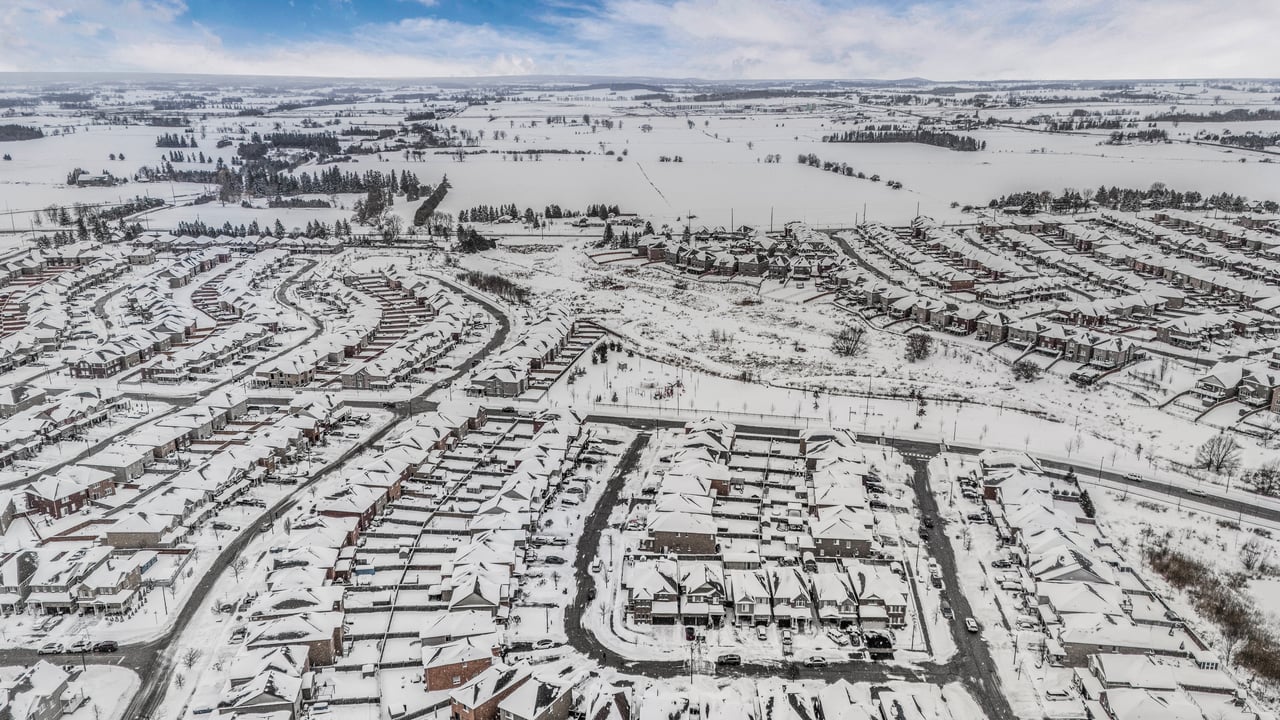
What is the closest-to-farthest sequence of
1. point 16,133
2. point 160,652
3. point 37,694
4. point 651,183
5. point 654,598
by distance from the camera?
1. point 37,694
2. point 160,652
3. point 654,598
4. point 651,183
5. point 16,133

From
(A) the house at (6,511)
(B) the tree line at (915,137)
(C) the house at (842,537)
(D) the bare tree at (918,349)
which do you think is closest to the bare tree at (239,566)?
(A) the house at (6,511)

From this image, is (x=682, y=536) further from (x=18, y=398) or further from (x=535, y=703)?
(x=18, y=398)

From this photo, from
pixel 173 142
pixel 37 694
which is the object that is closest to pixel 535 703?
pixel 37 694

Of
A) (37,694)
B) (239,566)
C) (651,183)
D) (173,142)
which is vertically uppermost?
(173,142)

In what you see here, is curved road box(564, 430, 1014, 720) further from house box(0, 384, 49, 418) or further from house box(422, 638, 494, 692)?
house box(0, 384, 49, 418)

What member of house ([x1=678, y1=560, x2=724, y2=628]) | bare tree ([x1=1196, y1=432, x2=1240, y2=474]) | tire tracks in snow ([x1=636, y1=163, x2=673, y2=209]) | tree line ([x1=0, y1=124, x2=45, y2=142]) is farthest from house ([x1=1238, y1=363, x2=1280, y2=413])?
tree line ([x1=0, y1=124, x2=45, y2=142])

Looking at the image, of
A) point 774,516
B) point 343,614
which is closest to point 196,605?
point 343,614

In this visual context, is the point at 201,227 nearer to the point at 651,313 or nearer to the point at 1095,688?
the point at 651,313

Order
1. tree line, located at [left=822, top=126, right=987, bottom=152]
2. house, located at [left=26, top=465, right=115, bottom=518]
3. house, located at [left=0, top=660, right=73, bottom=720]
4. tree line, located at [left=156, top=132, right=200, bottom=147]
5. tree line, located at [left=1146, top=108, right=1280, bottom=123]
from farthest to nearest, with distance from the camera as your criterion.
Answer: tree line, located at [left=1146, top=108, right=1280, bottom=123] → tree line, located at [left=156, top=132, right=200, bottom=147] → tree line, located at [left=822, top=126, right=987, bottom=152] → house, located at [left=26, top=465, right=115, bottom=518] → house, located at [left=0, top=660, right=73, bottom=720]
